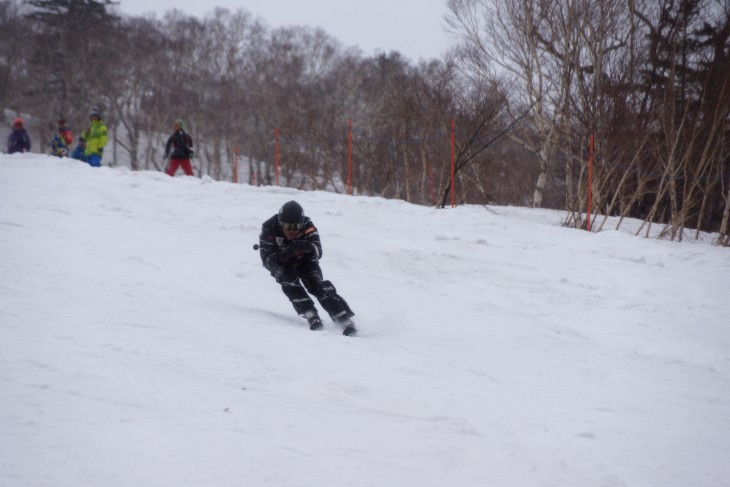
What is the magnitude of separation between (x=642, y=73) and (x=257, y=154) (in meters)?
25.4

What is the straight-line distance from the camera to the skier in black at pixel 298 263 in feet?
16.5

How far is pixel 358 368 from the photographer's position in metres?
3.74

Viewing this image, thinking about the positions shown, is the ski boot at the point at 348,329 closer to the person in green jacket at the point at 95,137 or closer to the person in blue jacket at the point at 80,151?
the person in green jacket at the point at 95,137

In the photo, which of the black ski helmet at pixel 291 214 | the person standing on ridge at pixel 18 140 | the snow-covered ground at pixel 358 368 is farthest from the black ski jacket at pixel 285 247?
the person standing on ridge at pixel 18 140

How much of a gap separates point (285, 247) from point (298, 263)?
19 cm

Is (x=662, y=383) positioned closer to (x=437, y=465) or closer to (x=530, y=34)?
(x=437, y=465)

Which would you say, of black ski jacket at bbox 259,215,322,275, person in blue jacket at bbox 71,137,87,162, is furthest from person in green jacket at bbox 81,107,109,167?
black ski jacket at bbox 259,215,322,275

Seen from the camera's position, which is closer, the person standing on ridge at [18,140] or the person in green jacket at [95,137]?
the person in green jacket at [95,137]

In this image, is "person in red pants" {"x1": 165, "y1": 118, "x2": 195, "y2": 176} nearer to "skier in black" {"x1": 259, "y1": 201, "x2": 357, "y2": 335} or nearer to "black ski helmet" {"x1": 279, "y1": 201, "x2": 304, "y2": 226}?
"skier in black" {"x1": 259, "y1": 201, "x2": 357, "y2": 335}

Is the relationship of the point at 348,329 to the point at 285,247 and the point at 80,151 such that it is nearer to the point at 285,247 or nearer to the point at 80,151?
the point at 285,247

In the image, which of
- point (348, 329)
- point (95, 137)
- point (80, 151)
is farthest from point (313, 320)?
point (80, 151)

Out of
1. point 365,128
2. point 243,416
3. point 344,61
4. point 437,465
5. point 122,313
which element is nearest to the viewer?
point 437,465

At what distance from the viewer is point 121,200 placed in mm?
9969

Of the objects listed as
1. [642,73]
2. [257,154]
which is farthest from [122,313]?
[257,154]
